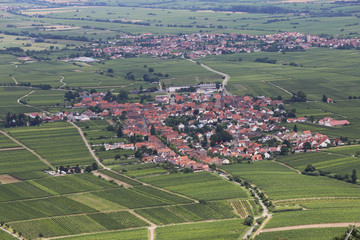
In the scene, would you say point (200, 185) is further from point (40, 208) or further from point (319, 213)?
point (40, 208)

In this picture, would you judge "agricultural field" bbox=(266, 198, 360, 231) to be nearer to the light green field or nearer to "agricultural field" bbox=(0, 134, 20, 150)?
the light green field

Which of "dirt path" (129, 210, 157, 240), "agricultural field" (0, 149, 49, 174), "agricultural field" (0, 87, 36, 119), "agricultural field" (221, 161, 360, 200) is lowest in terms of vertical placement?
"agricultural field" (0, 87, 36, 119)

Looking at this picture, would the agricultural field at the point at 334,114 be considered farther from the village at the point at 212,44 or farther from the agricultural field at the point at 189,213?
the village at the point at 212,44

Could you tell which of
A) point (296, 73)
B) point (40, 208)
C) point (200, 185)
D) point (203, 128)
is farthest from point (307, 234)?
point (296, 73)

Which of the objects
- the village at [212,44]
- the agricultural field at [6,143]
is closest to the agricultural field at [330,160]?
the agricultural field at [6,143]

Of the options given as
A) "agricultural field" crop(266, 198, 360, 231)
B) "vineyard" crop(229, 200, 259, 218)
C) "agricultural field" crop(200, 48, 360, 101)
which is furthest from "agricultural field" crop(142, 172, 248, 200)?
"agricultural field" crop(200, 48, 360, 101)

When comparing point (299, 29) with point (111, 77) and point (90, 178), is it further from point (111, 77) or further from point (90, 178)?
point (90, 178)
